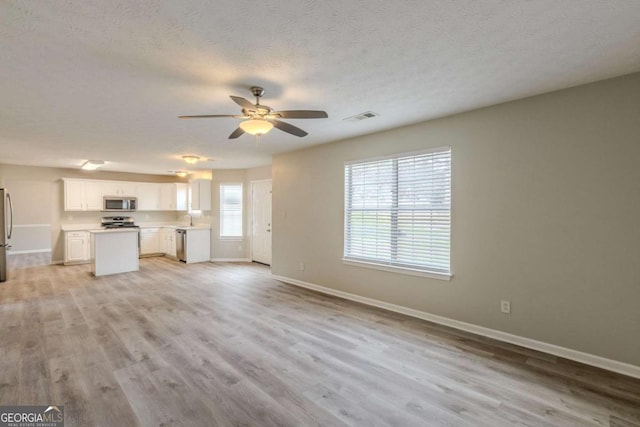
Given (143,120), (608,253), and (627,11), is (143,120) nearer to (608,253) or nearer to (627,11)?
(627,11)

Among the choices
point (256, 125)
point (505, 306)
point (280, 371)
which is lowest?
point (280, 371)

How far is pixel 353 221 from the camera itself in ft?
Result: 15.3

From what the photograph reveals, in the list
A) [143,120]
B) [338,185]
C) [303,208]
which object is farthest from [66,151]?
[338,185]

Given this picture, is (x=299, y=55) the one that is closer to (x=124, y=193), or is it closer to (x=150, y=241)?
(x=124, y=193)

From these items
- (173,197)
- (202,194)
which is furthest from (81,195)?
(202,194)

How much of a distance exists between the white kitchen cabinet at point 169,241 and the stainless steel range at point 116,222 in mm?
870

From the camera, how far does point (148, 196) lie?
28.8 ft

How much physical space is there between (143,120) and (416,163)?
355 centimetres

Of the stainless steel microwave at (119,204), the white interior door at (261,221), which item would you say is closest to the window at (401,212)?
the white interior door at (261,221)

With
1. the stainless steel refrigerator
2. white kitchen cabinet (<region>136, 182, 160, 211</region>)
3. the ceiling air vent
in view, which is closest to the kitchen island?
the stainless steel refrigerator

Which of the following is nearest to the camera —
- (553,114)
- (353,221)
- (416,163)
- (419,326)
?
(553,114)

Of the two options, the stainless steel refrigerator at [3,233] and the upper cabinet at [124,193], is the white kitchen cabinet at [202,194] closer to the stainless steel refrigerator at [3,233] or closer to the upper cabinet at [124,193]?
the upper cabinet at [124,193]

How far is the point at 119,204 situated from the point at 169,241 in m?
1.66

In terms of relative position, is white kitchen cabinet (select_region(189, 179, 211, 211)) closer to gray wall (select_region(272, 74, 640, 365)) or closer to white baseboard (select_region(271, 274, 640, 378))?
white baseboard (select_region(271, 274, 640, 378))
